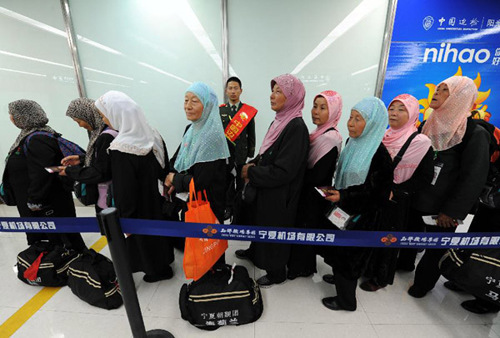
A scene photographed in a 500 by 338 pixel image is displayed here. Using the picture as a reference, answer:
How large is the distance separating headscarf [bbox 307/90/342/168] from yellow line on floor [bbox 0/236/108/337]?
95.0 inches

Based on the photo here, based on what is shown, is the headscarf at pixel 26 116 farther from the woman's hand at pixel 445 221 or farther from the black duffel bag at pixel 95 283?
the woman's hand at pixel 445 221

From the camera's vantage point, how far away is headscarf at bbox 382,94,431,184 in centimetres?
168

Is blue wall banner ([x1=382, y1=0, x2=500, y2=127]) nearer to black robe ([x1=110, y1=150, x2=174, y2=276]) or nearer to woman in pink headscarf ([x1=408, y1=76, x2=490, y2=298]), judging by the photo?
woman in pink headscarf ([x1=408, y1=76, x2=490, y2=298])

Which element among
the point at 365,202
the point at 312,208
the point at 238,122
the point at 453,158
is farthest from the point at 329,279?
the point at 238,122

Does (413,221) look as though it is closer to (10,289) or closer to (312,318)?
(312,318)

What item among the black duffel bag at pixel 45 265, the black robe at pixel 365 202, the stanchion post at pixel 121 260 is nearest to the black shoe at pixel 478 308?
the black robe at pixel 365 202

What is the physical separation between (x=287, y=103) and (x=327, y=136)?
37cm

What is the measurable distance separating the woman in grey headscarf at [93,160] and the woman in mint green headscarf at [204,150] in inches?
21.6

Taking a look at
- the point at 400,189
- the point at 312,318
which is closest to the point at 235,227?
the point at 312,318

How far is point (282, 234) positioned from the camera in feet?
4.42

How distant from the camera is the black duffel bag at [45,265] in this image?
204 cm

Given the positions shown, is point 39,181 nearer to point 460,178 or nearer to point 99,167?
point 99,167

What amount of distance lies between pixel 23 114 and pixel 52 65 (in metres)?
1.94

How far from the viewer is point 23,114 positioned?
2.02 m
